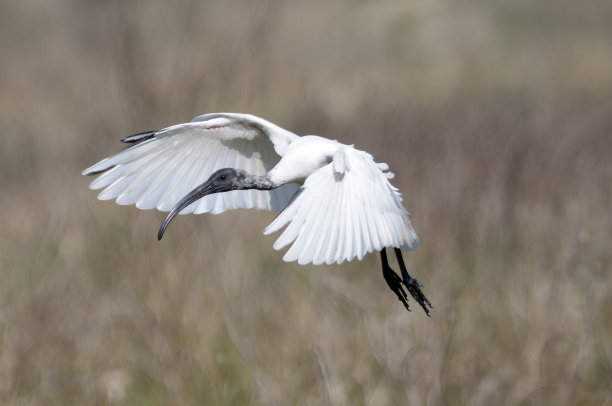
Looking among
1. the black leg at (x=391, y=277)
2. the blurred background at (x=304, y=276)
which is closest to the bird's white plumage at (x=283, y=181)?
the black leg at (x=391, y=277)

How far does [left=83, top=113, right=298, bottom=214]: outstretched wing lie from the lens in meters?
3.73

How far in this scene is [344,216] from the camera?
3188mm

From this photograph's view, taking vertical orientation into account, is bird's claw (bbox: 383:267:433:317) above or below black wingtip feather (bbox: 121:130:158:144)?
below

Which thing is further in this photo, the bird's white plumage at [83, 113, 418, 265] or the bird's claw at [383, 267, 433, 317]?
the bird's claw at [383, 267, 433, 317]

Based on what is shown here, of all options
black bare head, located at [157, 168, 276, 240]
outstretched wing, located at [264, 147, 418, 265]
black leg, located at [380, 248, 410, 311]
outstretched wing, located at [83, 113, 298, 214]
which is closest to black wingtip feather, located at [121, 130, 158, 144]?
outstretched wing, located at [83, 113, 298, 214]

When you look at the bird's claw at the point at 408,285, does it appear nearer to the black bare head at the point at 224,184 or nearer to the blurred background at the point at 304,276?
the blurred background at the point at 304,276

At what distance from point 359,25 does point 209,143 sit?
1223cm

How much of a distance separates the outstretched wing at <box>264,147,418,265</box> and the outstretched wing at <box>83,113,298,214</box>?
514 millimetres

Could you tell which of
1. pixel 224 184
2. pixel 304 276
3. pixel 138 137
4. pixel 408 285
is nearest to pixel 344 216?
pixel 408 285

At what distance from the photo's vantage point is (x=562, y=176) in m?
7.18

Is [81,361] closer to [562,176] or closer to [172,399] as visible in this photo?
[172,399]

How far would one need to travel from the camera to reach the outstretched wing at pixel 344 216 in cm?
304

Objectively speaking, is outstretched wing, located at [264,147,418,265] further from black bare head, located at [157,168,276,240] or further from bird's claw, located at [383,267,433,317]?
black bare head, located at [157,168,276,240]

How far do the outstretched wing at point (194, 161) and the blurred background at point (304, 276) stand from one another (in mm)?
724
